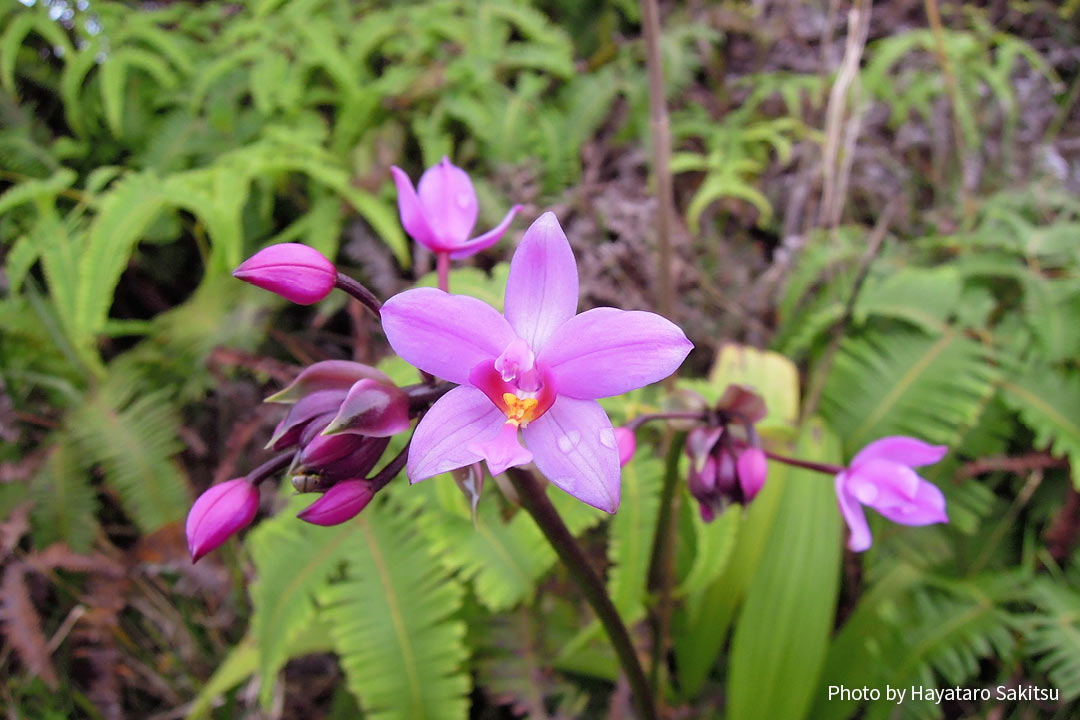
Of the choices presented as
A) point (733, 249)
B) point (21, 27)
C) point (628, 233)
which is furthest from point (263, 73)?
point (733, 249)

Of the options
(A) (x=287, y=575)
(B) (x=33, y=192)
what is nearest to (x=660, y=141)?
(A) (x=287, y=575)

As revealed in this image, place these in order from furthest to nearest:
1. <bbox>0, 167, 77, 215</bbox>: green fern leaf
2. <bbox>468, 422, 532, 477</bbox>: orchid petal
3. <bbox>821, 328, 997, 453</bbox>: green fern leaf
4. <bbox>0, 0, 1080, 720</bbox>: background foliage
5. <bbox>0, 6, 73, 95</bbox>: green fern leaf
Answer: <bbox>0, 6, 73, 95</bbox>: green fern leaf, <bbox>0, 167, 77, 215</bbox>: green fern leaf, <bbox>821, 328, 997, 453</bbox>: green fern leaf, <bbox>0, 0, 1080, 720</bbox>: background foliage, <bbox>468, 422, 532, 477</bbox>: orchid petal

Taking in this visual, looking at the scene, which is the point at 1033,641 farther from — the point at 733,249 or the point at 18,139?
the point at 18,139

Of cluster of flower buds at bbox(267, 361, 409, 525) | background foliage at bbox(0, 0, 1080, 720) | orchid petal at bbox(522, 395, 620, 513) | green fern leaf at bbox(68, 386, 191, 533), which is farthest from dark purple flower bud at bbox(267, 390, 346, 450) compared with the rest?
green fern leaf at bbox(68, 386, 191, 533)

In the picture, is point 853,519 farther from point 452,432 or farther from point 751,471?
point 452,432

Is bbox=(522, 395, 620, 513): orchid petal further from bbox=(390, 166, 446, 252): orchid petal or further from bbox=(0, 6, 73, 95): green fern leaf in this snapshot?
bbox=(0, 6, 73, 95): green fern leaf

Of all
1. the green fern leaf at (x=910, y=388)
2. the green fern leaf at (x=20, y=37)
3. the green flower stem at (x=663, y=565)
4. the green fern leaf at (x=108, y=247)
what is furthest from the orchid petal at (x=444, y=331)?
the green fern leaf at (x=20, y=37)

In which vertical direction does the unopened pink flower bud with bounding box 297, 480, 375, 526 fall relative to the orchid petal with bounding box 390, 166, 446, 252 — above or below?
below
